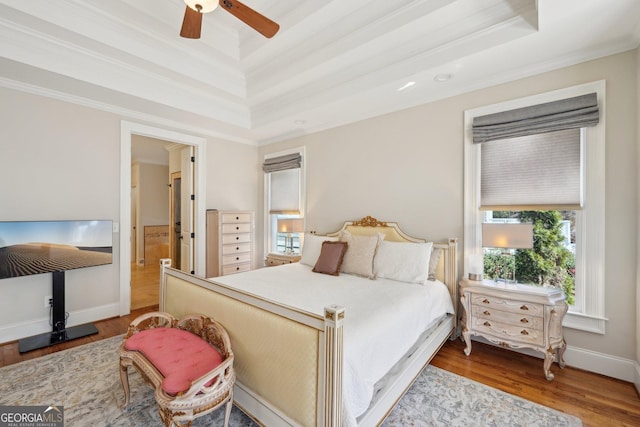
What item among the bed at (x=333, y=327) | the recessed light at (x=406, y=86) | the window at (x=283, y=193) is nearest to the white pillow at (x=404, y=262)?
the bed at (x=333, y=327)

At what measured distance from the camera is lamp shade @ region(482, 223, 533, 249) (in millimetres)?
2379

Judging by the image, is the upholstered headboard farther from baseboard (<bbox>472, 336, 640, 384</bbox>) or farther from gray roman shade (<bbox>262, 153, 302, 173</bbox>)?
gray roman shade (<bbox>262, 153, 302, 173</bbox>)

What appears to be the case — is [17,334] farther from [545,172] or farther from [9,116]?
[545,172]

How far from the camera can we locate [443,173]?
123 inches

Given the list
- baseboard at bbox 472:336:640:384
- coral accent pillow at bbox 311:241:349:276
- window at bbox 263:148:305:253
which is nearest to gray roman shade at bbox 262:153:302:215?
window at bbox 263:148:305:253

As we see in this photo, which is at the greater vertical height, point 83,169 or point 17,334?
point 83,169

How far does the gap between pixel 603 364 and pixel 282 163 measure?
441 centimetres

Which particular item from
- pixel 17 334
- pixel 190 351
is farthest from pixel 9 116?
pixel 190 351

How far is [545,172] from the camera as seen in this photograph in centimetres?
255

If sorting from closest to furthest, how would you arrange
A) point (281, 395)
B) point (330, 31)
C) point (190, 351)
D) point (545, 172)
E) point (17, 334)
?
point (281, 395) < point (190, 351) < point (545, 172) < point (330, 31) < point (17, 334)

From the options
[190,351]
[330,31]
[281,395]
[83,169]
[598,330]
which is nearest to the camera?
[281,395]

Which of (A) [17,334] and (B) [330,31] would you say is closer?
(B) [330,31]

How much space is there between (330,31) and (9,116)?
3.41 meters

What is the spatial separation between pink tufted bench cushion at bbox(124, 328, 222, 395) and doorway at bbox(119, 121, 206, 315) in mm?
2083
